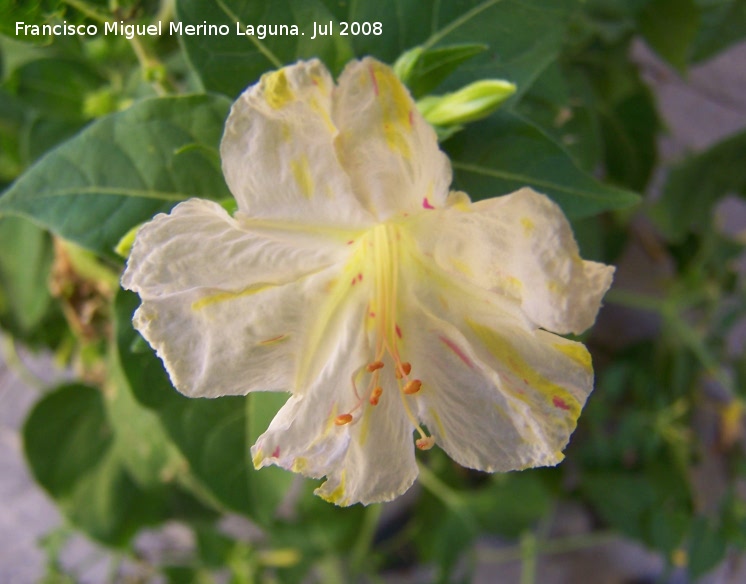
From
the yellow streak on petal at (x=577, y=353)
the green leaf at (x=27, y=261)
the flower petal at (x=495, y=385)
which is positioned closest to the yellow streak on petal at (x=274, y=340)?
the flower petal at (x=495, y=385)

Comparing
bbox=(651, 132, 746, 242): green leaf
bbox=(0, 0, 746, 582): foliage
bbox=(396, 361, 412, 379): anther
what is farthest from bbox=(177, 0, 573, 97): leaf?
bbox=(651, 132, 746, 242): green leaf

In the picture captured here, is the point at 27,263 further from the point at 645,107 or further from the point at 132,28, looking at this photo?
the point at 645,107

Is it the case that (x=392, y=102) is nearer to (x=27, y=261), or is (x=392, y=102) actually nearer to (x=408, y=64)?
(x=408, y=64)

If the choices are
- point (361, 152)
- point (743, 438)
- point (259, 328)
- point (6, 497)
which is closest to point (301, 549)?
point (6, 497)

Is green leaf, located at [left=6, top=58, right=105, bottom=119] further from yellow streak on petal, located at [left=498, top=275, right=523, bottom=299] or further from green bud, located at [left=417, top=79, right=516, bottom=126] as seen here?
yellow streak on petal, located at [left=498, top=275, right=523, bottom=299]

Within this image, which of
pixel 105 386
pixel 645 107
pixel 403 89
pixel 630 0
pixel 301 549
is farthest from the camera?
pixel 301 549

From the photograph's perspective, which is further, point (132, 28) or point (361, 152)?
point (132, 28)

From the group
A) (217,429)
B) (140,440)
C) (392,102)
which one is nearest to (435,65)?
(392,102)
